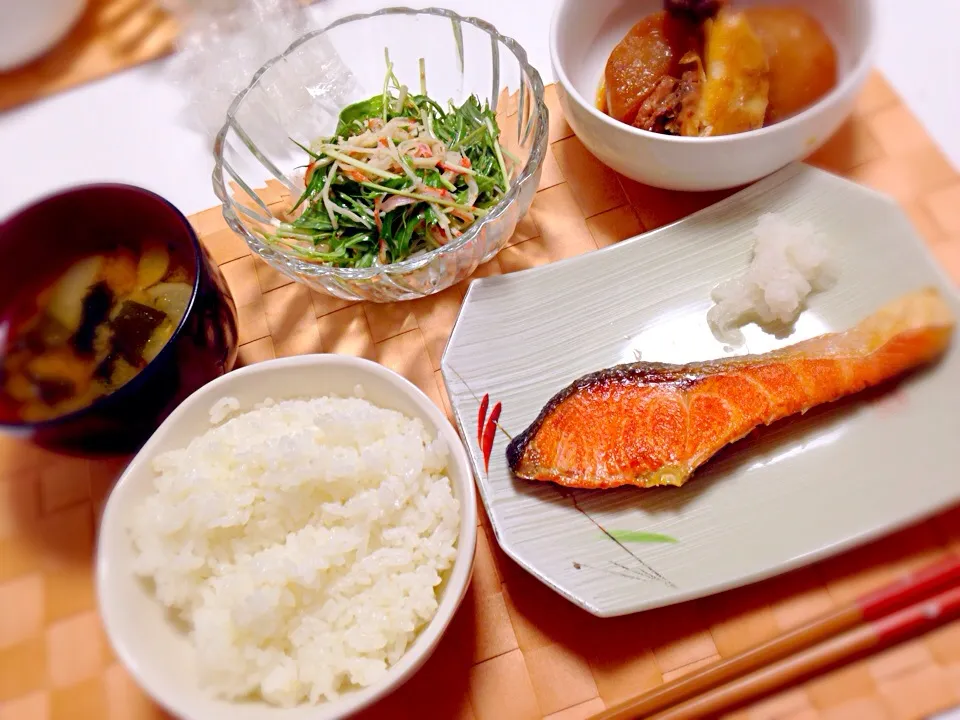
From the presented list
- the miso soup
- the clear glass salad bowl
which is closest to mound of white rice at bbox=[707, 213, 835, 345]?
the clear glass salad bowl

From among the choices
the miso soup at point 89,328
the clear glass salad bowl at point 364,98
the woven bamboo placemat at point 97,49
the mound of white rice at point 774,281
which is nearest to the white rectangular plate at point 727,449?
the mound of white rice at point 774,281

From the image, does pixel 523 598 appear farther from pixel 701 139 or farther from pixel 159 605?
pixel 701 139

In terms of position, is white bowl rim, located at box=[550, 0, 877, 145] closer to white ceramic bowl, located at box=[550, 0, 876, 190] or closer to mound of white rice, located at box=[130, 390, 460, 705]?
white ceramic bowl, located at box=[550, 0, 876, 190]

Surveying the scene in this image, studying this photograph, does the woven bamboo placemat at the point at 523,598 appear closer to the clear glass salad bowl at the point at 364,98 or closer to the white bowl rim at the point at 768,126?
the clear glass salad bowl at the point at 364,98

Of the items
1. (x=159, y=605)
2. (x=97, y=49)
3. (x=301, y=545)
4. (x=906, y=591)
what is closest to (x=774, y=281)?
(x=906, y=591)

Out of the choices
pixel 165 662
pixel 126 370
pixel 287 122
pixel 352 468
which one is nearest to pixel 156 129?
pixel 287 122
